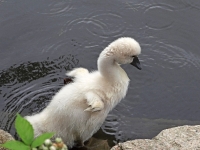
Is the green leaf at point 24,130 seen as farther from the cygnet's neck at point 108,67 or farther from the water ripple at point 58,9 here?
the water ripple at point 58,9

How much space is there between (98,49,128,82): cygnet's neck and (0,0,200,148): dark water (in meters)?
0.86

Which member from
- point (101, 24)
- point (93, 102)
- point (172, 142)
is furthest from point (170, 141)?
point (101, 24)

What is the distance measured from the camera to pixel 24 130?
2.62 m

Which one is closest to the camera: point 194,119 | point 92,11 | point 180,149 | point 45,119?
point 180,149

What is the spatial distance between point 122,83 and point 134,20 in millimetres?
2041

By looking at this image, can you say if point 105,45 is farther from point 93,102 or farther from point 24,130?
point 24,130

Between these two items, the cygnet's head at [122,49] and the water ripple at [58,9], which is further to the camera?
the water ripple at [58,9]

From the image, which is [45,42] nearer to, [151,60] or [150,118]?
[151,60]

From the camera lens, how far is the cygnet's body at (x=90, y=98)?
427 cm

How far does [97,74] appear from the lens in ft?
15.0

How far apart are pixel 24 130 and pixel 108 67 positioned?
1.87 metres

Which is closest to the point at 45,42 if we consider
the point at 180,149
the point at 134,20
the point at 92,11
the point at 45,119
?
the point at 92,11

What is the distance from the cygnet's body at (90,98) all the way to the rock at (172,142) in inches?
20.3

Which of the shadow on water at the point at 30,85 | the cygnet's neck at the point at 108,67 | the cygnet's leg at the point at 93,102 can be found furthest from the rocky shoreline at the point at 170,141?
the shadow on water at the point at 30,85
